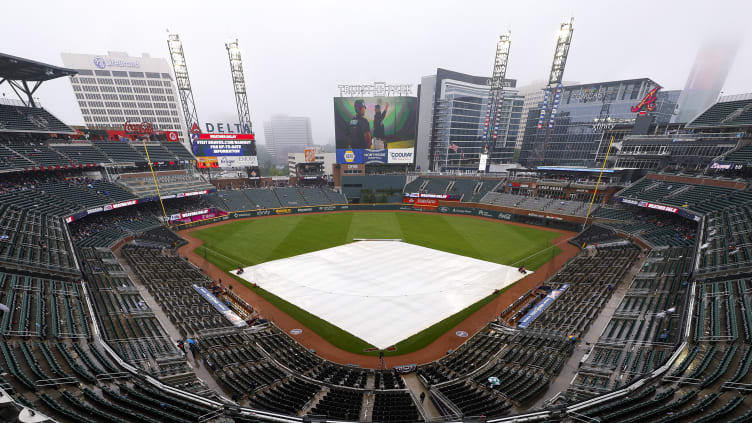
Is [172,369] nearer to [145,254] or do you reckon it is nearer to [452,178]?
[145,254]

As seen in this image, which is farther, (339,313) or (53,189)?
(53,189)

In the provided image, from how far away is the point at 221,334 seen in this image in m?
→ 19.0

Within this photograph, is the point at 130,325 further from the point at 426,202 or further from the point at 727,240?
the point at 426,202

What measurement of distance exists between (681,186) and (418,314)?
138ft

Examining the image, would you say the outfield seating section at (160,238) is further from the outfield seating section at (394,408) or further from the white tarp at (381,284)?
Result: the outfield seating section at (394,408)

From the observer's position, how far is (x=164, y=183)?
51844mm

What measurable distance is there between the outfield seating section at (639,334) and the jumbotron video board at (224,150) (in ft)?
209

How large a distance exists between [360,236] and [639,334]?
33.8 metres

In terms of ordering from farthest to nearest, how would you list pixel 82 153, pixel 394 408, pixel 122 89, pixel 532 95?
pixel 532 95
pixel 122 89
pixel 82 153
pixel 394 408

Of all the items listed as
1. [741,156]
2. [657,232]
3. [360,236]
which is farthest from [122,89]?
[741,156]

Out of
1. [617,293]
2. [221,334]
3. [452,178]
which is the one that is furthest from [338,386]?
[452,178]

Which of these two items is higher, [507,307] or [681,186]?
[681,186]

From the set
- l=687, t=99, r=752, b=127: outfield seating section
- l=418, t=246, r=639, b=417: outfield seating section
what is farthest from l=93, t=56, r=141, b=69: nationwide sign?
l=687, t=99, r=752, b=127: outfield seating section

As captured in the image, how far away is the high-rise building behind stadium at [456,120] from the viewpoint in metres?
81.6
